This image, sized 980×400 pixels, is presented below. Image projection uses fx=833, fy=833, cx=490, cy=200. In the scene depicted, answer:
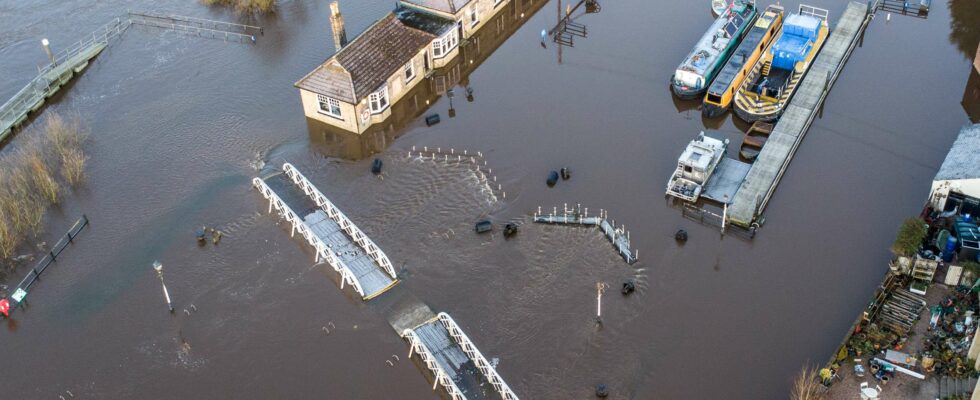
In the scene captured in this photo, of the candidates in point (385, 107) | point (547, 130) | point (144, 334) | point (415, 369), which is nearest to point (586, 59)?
point (547, 130)

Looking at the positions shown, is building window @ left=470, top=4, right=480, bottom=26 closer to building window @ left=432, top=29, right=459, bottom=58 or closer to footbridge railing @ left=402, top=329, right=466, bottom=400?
building window @ left=432, top=29, right=459, bottom=58

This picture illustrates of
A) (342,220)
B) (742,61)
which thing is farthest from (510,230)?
(742,61)

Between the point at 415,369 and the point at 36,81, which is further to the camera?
the point at 36,81

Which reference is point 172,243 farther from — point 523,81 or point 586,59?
point 586,59

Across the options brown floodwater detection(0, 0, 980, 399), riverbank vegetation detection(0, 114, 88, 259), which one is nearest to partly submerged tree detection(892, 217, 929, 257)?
brown floodwater detection(0, 0, 980, 399)

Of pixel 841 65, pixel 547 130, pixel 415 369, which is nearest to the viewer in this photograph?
pixel 415 369

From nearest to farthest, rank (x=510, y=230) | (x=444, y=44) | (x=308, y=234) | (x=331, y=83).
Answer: (x=510, y=230) < (x=308, y=234) < (x=331, y=83) < (x=444, y=44)

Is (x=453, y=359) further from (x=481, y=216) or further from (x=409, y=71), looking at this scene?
(x=409, y=71)
